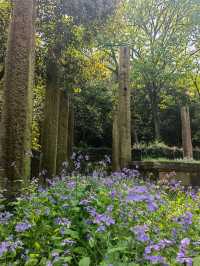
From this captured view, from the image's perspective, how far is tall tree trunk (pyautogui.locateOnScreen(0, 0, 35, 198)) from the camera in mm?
4754

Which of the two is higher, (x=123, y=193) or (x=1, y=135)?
(x=1, y=135)

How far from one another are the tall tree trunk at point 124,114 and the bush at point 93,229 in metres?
4.78

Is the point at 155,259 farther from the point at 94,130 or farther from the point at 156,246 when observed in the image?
the point at 94,130

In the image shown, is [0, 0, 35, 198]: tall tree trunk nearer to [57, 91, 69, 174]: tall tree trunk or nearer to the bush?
the bush

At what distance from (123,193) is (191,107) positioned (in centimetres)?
2293

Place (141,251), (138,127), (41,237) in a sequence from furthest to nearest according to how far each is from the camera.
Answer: (138,127)
(41,237)
(141,251)

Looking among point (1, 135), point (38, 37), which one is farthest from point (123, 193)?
point (38, 37)

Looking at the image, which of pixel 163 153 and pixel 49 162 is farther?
pixel 163 153

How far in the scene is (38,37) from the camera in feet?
Result: 36.2

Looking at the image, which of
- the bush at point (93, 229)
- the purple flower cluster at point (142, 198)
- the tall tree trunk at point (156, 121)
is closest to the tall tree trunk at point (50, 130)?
the bush at point (93, 229)

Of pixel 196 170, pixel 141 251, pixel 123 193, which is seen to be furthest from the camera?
pixel 196 170

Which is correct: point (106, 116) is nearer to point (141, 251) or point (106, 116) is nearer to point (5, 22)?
point (5, 22)

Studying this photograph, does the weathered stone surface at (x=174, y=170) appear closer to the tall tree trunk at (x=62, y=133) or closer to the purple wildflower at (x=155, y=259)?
the tall tree trunk at (x=62, y=133)

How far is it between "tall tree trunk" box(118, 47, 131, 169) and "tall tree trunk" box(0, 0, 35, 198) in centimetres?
386
